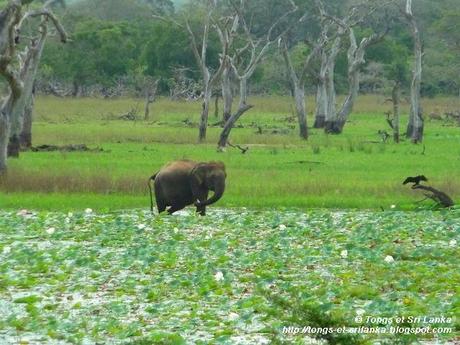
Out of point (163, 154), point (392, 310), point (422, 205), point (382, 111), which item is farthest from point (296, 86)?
point (392, 310)

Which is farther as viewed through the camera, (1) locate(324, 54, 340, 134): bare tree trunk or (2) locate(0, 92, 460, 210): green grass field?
(1) locate(324, 54, 340, 134): bare tree trunk

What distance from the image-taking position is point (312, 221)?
55.8 feet

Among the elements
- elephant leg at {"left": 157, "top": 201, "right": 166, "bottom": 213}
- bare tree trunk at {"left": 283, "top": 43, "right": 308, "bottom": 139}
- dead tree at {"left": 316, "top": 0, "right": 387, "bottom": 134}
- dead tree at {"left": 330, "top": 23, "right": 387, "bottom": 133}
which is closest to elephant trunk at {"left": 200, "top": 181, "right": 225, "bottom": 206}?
elephant leg at {"left": 157, "top": 201, "right": 166, "bottom": 213}

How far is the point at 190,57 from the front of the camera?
6675 centimetres

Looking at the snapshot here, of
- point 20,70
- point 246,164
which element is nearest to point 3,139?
point 20,70

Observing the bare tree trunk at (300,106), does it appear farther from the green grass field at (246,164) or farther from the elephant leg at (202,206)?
the elephant leg at (202,206)

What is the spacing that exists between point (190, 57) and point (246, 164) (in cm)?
4001

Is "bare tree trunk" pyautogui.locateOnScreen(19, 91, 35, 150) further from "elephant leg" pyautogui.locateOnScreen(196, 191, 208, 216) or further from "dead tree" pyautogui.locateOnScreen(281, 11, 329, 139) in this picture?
"elephant leg" pyautogui.locateOnScreen(196, 191, 208, 216)

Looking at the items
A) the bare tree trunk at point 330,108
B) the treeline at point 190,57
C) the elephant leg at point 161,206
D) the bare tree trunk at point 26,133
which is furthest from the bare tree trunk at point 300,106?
the elephant leg at point 161,206

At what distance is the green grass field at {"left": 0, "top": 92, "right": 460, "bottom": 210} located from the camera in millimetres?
20312

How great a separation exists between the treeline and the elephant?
134 ft

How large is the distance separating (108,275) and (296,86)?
3057 cm

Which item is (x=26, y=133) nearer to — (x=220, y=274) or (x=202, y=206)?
(x=202, y=206)

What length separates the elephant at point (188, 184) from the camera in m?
17.9
